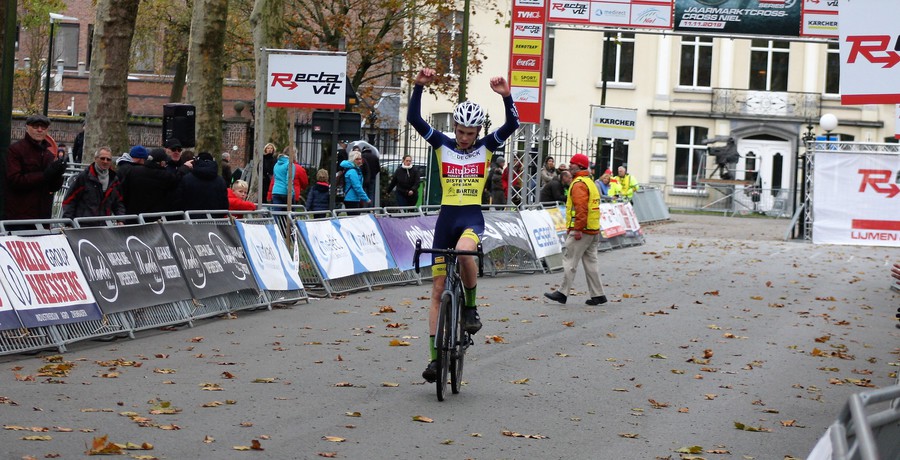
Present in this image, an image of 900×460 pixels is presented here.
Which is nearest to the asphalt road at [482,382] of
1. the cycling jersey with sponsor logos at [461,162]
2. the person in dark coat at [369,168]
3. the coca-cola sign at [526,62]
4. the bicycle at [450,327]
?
the bicycle at [450,327]

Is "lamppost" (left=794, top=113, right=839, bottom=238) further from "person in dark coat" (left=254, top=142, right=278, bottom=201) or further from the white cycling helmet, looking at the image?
the white cycling helmet

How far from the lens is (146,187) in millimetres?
15078

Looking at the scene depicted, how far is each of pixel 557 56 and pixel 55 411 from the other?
50768 millimetres

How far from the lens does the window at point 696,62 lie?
189 ft

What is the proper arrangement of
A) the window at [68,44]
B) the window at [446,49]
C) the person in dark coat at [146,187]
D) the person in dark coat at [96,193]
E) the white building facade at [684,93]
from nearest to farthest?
1. the person in dark coat at [96,193]
2. the person in dark coat at [146,187]
3. the window at [446,49]
4. the white building facade at [684,93]
5. the window at [68,44]

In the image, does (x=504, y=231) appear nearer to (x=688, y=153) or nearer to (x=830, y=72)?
(x=688, y=153)

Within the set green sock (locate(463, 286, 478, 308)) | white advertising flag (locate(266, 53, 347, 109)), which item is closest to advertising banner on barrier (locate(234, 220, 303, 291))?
white advertising flag (locate(266, 53, 347, 109))

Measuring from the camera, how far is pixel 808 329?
48.6 ft

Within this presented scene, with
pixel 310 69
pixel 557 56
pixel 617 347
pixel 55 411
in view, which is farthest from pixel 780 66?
pixel 55 411

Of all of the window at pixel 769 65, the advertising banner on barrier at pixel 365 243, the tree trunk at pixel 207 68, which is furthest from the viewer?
the window at pixel 769 65

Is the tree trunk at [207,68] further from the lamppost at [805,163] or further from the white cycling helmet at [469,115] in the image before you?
the white cycling helmet at [469,115]

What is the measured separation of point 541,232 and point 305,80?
19.8ft

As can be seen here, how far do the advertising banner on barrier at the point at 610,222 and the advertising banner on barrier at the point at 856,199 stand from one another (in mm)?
4059

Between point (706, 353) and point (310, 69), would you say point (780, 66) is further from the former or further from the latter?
point (706, 353)
